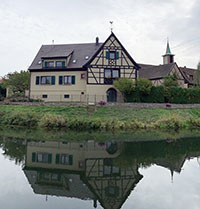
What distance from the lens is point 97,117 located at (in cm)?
2380

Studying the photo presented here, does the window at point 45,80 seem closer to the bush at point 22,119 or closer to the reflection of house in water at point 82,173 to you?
the bush at point 22,119

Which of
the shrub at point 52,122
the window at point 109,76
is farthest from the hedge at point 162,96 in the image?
the shrub at point 52,122

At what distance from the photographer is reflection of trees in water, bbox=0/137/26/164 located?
10.5 metres

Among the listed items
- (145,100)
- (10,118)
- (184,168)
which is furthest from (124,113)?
(184,168)

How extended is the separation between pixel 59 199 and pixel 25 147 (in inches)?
303

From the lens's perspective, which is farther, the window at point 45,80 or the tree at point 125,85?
the window at point 45,80

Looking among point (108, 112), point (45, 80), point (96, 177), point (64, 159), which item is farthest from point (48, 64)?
point (96, 177)

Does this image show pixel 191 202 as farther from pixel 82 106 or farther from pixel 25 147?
pixel 82 106

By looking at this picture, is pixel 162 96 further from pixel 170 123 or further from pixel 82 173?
pixel 82 173

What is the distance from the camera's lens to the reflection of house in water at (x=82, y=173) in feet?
21.6

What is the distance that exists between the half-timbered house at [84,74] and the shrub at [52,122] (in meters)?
7.58

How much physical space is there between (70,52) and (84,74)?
500 centimetres

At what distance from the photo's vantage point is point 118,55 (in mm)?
30375

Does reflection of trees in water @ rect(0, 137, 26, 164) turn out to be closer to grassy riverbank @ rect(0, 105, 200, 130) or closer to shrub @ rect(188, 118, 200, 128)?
Result: grassy riverbank @ rect(0, 105, 200, 130)
